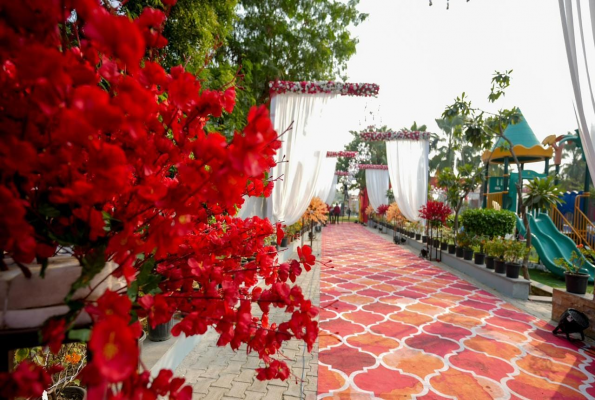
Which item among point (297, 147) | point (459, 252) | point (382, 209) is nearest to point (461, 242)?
point (459, 252)

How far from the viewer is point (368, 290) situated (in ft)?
16.0

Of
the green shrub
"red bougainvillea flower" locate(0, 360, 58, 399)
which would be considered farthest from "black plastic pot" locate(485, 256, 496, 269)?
"red bougainvillea flower" locate(0, 360, 58, 399)

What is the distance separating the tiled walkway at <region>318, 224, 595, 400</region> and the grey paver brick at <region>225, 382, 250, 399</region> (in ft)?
1.75

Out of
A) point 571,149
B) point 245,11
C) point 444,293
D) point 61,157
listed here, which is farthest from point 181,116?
point 571,149

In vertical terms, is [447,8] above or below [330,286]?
above

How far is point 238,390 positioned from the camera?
226cm

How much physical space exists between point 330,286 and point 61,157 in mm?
4807

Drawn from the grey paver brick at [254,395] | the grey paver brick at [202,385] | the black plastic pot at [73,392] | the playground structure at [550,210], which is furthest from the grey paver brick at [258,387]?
the playground structure at [550,210]

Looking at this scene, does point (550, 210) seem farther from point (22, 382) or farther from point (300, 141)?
point (22, 382)

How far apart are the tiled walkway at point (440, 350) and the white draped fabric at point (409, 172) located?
155 inches

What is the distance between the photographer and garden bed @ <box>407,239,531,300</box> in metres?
4.66

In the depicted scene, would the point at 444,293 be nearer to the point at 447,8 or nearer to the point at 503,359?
the point at 503,359

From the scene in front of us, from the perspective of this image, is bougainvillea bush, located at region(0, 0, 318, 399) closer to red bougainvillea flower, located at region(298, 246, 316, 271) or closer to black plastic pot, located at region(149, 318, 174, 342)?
red bougainvillea flower, located at region(298, 246, 316, 271)

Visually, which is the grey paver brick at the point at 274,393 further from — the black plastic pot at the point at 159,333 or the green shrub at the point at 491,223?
the green shrub at the point at 491,223
